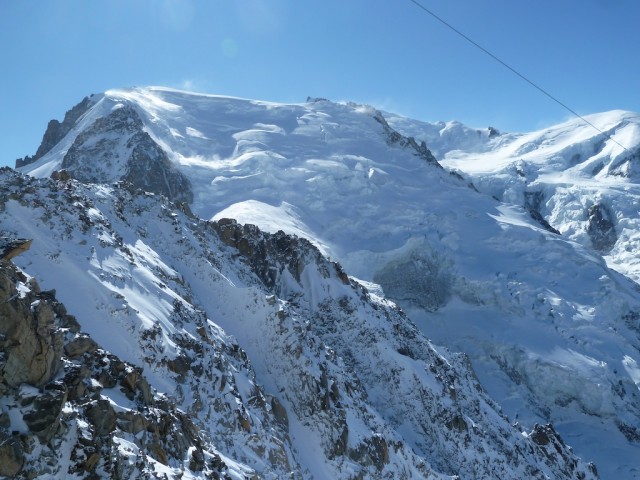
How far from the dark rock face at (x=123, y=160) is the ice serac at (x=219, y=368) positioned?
37.4 m

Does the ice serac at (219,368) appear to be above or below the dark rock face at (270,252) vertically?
below

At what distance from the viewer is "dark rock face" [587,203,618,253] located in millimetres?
104750

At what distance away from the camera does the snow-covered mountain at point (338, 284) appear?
74.1 feet

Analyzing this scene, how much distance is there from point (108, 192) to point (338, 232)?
43.2 metres

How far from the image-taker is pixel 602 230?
345ft

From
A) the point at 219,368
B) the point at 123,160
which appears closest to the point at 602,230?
the point at 123,160

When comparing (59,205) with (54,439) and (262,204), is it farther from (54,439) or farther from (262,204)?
(262,204)

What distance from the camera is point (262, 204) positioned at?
73.8m

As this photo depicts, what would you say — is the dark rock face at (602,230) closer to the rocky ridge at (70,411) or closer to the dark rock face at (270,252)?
the dark rock face at (270,252)

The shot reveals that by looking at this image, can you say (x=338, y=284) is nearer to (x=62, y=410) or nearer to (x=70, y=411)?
(x=70, y=411)

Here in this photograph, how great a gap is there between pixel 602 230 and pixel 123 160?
83038mm

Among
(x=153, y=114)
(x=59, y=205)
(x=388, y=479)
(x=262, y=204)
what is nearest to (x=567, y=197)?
(x=262, y=204)

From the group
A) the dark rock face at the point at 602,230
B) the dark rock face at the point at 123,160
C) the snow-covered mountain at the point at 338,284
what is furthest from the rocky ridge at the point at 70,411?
the dark rock face at the point at 602,230

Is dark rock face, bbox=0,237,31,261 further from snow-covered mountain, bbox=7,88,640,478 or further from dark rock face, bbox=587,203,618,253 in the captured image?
dark rock face, bbox=587,203,618,253
